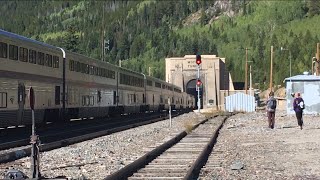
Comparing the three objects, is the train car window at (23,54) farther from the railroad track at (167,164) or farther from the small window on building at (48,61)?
the railroad track at (167,164)

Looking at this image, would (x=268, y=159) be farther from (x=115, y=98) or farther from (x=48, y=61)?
(x=115, y=98)

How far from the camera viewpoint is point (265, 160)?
47.9 ft

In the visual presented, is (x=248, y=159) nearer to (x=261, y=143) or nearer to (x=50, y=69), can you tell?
(x=261, y=143)

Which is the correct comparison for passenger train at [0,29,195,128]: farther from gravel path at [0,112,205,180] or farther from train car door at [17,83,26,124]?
gravel path at [0,112,205,180]

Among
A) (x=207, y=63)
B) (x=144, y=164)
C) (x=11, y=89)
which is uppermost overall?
(x=207, y=63)

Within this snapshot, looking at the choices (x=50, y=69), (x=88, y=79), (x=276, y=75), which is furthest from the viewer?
(x=276, y=75)

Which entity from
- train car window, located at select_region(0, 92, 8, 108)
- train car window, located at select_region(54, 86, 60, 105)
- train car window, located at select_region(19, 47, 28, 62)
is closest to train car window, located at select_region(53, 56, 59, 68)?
train car window, located at select_region(54, 86, 60, 105)

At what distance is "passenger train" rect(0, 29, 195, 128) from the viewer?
63.5 feet

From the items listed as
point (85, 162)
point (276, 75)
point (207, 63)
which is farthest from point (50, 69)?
point (276, 75)

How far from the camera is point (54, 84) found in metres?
24.9

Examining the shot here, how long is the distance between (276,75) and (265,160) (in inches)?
6410

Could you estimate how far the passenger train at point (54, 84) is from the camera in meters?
19.3

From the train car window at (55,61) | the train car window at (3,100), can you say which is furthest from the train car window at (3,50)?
the train car window at (55,61)

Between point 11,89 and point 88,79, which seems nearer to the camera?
point 11,89
